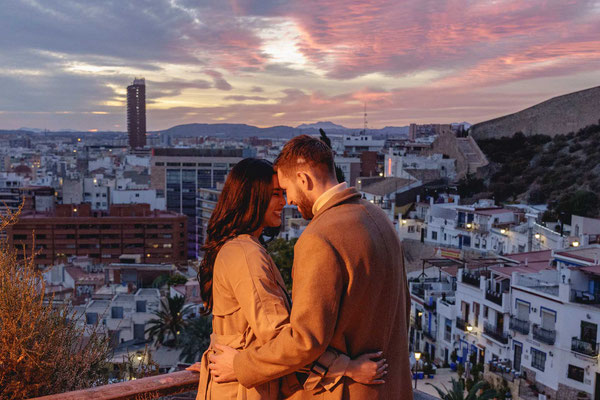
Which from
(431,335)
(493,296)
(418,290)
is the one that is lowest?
(431,335)

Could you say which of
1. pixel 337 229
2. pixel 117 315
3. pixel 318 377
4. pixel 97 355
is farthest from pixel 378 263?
pixel 117 315

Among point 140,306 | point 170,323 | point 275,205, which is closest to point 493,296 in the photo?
point 170,323

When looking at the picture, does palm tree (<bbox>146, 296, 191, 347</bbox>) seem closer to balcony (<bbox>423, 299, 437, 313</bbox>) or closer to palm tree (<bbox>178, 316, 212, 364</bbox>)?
palm tree (<bbox>178, 316, 212, 364</bbox>)

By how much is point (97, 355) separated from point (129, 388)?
2.18 ft

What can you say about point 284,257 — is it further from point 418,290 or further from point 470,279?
point 470,279

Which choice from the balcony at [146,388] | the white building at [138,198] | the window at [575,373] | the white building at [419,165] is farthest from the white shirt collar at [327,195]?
the white building at [138,198]

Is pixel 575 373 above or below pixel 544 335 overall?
below

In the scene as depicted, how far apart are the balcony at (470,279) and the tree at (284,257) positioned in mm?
3916

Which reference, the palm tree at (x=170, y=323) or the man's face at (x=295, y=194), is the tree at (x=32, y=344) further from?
the palm tree at (x=170, y=323)

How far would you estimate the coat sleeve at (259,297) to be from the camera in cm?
147

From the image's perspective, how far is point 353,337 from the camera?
145cm

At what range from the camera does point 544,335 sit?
10.9 m

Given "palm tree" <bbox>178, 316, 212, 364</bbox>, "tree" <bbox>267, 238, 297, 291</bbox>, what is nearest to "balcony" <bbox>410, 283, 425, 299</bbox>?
"tree" <bbox>267, 238, 297, 291</bbox>

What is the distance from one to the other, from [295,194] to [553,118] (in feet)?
132
